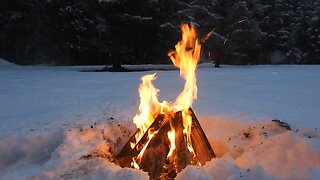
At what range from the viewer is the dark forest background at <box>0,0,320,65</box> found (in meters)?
17.1

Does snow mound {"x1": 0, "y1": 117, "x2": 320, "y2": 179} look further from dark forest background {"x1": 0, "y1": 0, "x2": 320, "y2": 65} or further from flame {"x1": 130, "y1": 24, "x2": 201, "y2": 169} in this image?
dark forest background {"x1": 0, "y1": 0, "x2": 320, "y2": 65}

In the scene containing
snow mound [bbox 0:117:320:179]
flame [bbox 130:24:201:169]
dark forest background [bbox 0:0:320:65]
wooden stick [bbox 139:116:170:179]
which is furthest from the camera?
dark forest background [bbox 0:0:320:65]

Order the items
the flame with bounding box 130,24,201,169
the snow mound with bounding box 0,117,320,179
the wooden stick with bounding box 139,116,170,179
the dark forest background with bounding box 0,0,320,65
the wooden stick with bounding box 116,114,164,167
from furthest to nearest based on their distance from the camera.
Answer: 1. the dark forest background with bounding box 0,0,320,65
2. the flame with bounding box 130,24,201,169
3. the wooden stick with bounding box 116,114,164,167
4. the wooden stick with bounding box 139,116,170,179
5. the snow mound with bounding box 0,117,320,179

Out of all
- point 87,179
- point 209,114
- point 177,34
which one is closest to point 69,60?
point 177,34

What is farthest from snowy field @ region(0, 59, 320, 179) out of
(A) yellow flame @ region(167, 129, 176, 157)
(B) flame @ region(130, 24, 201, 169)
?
(A) yellow flame @ region(167, 129, 176, 157)

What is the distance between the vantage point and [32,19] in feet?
74.1

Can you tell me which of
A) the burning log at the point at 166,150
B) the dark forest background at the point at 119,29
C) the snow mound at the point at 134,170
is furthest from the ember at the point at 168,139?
the dark forest background at the point at 119,29

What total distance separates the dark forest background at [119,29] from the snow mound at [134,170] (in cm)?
1088

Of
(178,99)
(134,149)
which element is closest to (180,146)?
(134,149)

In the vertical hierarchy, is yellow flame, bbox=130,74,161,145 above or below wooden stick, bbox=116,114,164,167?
above

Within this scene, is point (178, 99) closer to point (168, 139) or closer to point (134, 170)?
point (168, 139)

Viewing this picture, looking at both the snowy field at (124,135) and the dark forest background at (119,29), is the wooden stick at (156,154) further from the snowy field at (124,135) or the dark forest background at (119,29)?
Result: the dark forest background at (119,29)

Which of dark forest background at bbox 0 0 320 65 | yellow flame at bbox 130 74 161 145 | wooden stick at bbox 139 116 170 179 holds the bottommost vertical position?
wooden stick at bbox 139 116 170 179

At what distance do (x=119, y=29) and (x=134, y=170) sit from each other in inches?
554
